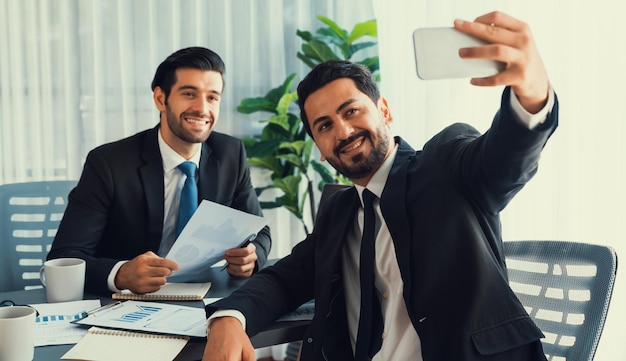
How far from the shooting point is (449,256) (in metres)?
1.46

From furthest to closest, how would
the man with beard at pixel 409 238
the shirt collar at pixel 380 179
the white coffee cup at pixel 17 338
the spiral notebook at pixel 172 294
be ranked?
the spiral notebook at pixel 172 294, the shirt collar at pixel 380 179, the white coffee cup at pixel 17 338, the man with beard at pixel 409 238

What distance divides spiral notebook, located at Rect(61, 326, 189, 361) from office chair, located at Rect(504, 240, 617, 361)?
84 centimetres

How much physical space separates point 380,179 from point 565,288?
1.66 feet

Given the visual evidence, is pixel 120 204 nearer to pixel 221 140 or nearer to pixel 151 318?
pixel 221 140

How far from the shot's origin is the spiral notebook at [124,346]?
140 centimetres

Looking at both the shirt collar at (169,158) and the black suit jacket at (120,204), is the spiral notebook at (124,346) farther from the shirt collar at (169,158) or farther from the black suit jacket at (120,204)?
the shirt collar at (169,158)

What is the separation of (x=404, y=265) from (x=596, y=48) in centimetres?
175

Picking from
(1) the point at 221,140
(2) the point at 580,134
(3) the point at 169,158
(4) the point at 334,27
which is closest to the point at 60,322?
(3) the point at 169,158

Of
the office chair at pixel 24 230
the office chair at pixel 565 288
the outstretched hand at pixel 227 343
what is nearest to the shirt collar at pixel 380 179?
the office chair at pixel 565 288

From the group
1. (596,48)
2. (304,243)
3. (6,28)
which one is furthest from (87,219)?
(596,48)

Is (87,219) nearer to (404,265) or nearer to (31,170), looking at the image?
(404,265)

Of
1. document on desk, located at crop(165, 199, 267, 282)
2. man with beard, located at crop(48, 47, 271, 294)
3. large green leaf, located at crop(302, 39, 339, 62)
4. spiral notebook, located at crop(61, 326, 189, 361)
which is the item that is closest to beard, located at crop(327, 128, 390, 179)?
document on desk, located at crop(165, 199, 267, 282)

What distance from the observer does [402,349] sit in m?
1.56

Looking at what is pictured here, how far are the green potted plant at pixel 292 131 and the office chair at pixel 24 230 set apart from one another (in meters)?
1.09
